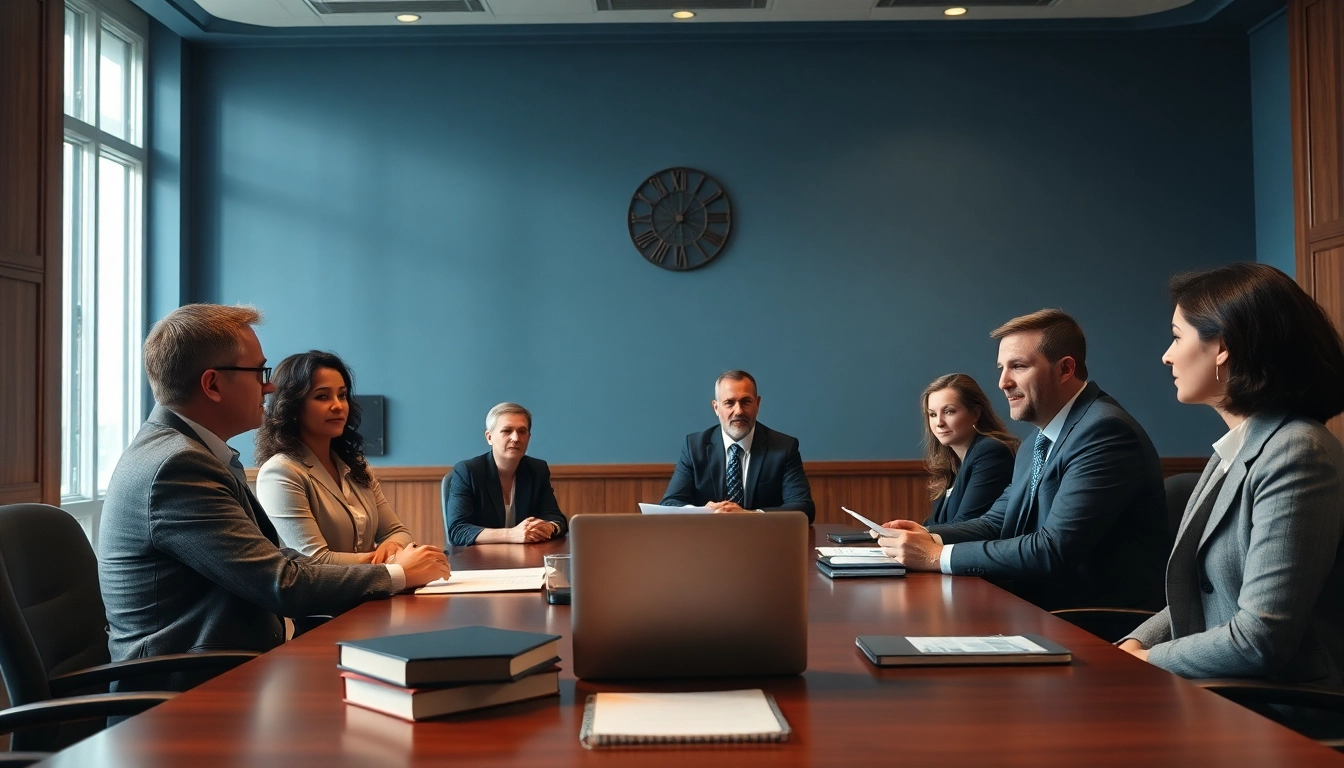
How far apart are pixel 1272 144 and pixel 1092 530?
411 centimetres

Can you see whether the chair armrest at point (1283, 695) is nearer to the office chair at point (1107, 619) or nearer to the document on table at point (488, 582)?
the office chair at point (1107, 619)

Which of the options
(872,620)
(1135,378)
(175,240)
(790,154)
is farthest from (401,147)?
(872,620)

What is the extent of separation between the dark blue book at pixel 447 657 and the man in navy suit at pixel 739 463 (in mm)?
3270

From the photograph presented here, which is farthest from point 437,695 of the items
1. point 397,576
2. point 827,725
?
point 397,576

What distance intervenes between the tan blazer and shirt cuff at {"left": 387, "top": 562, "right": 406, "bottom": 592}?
1.58 feet

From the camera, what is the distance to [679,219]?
19.3 ft

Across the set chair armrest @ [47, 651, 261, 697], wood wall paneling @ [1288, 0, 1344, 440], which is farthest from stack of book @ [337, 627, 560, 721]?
wood wall paneling @ [1288, 0, 1344, 440]

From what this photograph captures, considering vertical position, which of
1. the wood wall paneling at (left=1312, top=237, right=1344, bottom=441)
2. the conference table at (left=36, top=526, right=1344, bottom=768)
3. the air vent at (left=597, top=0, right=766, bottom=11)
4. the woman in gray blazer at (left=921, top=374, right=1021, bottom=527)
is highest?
the air vent at (left=597, top=0, right=766, bottom=11)

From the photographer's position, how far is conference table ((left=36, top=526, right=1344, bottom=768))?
116 cm

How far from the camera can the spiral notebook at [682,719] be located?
3.97 ft

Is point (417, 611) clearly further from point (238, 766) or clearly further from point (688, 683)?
point (238, 766)

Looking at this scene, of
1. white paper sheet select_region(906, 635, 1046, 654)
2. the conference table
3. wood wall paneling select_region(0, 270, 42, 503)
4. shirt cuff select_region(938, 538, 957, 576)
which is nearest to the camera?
the conference table

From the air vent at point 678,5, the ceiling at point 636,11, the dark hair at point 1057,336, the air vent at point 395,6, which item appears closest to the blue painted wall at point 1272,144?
the ceiling at point 636,11

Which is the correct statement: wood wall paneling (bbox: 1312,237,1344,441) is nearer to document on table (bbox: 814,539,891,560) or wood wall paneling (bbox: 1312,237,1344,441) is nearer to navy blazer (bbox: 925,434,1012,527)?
navy blazer (bbox: 925,434,1012,527)
